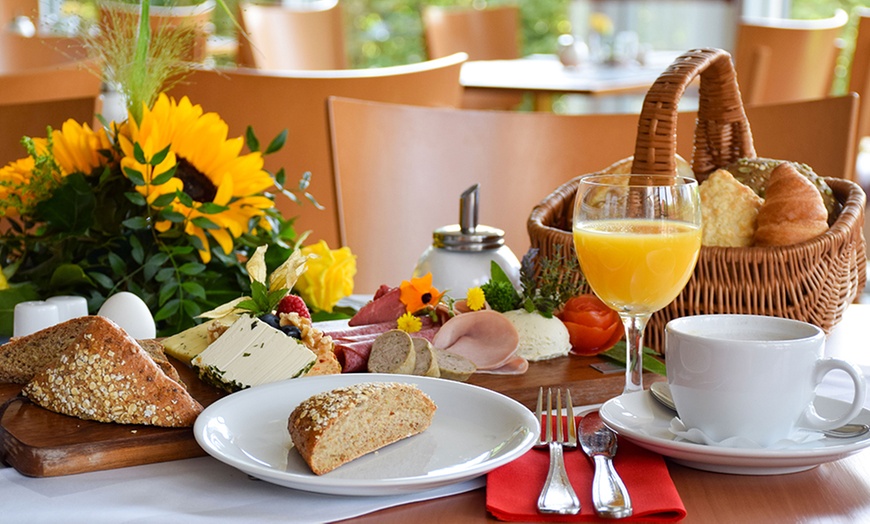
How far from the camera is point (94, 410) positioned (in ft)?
2.77

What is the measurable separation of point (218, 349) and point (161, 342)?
0.14 metres

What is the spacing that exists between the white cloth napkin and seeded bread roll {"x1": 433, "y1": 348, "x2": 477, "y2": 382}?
0.76 feet

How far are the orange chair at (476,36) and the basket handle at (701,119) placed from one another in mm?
3108

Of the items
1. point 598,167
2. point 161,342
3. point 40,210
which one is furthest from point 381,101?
point 161,342

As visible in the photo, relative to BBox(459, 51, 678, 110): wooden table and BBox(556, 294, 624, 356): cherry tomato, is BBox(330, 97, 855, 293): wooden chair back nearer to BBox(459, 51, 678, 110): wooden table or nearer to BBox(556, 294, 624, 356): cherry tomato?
BBox(556, 294, 624, 356): cherry tomato

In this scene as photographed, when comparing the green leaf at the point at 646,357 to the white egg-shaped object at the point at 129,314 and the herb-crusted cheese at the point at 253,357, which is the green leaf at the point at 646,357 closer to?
the herb-crusted cheese at the point at 253,357

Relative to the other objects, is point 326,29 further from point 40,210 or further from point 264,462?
point 264,462

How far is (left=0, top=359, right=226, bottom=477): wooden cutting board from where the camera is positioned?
79cm

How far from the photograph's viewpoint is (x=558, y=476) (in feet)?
2.47

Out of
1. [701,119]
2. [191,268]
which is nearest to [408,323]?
[191,268]

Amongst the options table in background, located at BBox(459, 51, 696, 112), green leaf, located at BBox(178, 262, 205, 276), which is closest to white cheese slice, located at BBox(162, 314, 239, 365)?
green leaf, located at BBox(178, 262, 205, 276)

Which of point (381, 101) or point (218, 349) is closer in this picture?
point (218, 349)

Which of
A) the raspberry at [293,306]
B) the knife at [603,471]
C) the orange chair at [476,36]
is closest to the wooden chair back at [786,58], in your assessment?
the orange chair at [476,36]

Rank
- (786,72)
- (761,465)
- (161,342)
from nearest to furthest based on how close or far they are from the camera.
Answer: (761,465), (161,342), (786,72)
